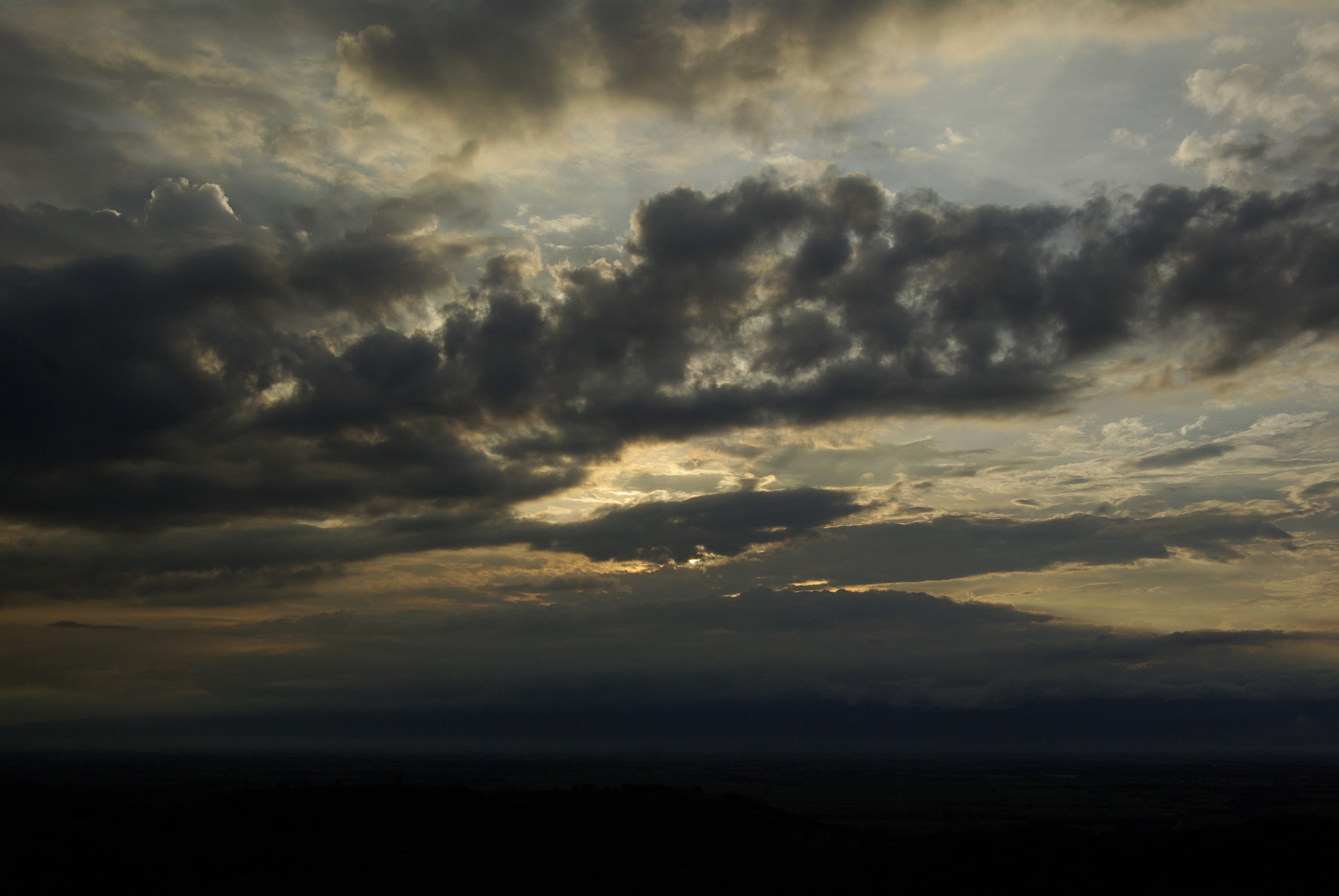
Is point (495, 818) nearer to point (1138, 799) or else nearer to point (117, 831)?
point (117, 831)

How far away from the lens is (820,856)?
6103cm

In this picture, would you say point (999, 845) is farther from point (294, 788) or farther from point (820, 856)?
point (294, 788)

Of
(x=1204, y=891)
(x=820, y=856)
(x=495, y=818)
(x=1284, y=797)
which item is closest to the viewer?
(x=1204, y=891)

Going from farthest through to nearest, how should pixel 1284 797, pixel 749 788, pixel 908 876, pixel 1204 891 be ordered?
pixel 749 788, pixel 1284 797, pixel 908 876, pixel 1204 891

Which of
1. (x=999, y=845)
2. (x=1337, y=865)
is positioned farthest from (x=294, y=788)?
(x=1337, y=865)

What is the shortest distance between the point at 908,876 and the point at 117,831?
54073 millimetres

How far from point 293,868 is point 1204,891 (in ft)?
183

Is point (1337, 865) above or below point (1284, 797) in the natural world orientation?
above

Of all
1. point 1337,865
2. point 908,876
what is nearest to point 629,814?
point 908,876

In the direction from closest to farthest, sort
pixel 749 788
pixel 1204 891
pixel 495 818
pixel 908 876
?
pixel 1204 891 → pixel 908 876 → pixel 495 818 → pixel 749 788

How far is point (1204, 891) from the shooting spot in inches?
1844

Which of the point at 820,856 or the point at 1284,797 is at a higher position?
the point at 820,856

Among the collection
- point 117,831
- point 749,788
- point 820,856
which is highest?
point 117,831

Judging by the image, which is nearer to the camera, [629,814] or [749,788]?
[629,814]
